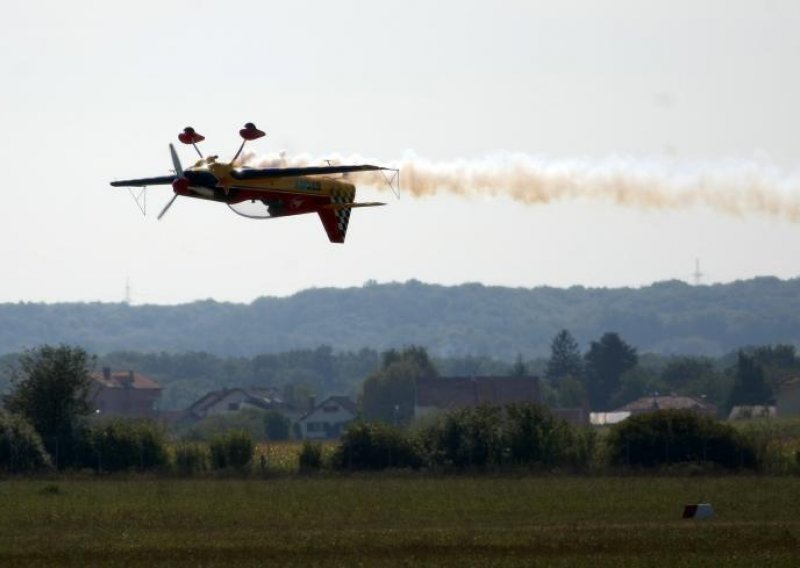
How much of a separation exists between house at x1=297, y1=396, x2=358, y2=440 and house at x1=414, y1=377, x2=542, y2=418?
9902 millimetres

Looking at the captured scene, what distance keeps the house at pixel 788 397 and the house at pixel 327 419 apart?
44.5 m

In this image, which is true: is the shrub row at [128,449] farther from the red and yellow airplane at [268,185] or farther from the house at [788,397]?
the house at [788,397]

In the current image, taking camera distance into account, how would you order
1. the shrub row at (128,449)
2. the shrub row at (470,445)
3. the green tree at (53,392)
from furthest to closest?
1. the green tree at (53,392)
2. the shrub row at (470,445)
3. the shrub row at (128,449)

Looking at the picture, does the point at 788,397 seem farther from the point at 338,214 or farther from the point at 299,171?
the point at 299,171

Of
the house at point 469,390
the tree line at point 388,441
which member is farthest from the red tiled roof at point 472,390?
the tree line at point 388,441

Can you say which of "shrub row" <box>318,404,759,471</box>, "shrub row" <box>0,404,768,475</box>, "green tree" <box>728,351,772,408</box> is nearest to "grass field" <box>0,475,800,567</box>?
"shrub row" <box>318,404,759,471</box>

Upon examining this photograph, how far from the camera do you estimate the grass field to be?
1249 inches

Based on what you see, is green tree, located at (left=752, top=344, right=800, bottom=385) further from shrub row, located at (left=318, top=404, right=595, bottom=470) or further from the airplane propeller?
the airplane propeller

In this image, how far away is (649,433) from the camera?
62.2 meters

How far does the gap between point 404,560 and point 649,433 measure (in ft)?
106

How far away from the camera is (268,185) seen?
48188mm

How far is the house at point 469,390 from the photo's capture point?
510 feet

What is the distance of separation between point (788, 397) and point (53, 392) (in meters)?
88.1

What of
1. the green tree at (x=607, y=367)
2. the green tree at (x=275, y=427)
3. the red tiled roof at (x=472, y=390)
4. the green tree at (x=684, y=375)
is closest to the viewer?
the green tree at (x=275, y=427)
